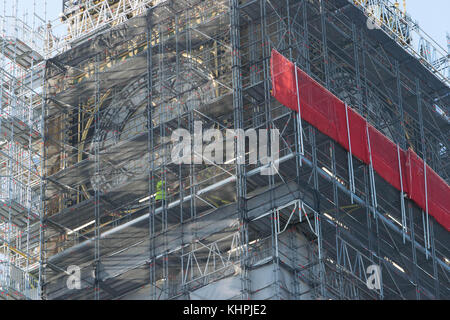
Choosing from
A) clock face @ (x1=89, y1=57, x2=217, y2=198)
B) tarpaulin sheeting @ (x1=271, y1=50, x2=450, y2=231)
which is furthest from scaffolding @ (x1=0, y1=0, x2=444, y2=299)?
tarpaulin sheeting @ (x1=271, y1=50, x2=450, y2=231)

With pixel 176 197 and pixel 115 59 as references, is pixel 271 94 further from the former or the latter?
pixel 115 59

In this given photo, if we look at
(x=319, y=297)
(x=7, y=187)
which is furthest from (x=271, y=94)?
(x=7, y=187)

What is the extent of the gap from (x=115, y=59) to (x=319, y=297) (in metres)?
17.1

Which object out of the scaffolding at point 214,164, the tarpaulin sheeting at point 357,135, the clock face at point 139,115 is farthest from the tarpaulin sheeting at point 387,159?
the clock face at point 139,115

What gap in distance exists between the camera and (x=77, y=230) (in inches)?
2291

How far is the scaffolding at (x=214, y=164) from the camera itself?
2014 inches

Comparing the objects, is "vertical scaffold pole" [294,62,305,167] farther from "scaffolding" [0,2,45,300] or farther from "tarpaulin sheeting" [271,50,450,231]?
"scaffolding" [0,2,45,300]

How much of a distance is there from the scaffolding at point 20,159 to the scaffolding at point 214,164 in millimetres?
143

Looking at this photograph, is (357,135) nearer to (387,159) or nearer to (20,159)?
(387,159)

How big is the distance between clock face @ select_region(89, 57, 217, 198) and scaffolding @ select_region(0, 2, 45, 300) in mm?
3146

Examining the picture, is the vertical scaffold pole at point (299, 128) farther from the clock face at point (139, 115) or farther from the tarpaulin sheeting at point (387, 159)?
the tarpaulin sheeting at point (387, 159)

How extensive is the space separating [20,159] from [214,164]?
1241cm

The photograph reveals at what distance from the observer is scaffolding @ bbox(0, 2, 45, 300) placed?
57000 mm

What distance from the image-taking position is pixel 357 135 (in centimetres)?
5462
